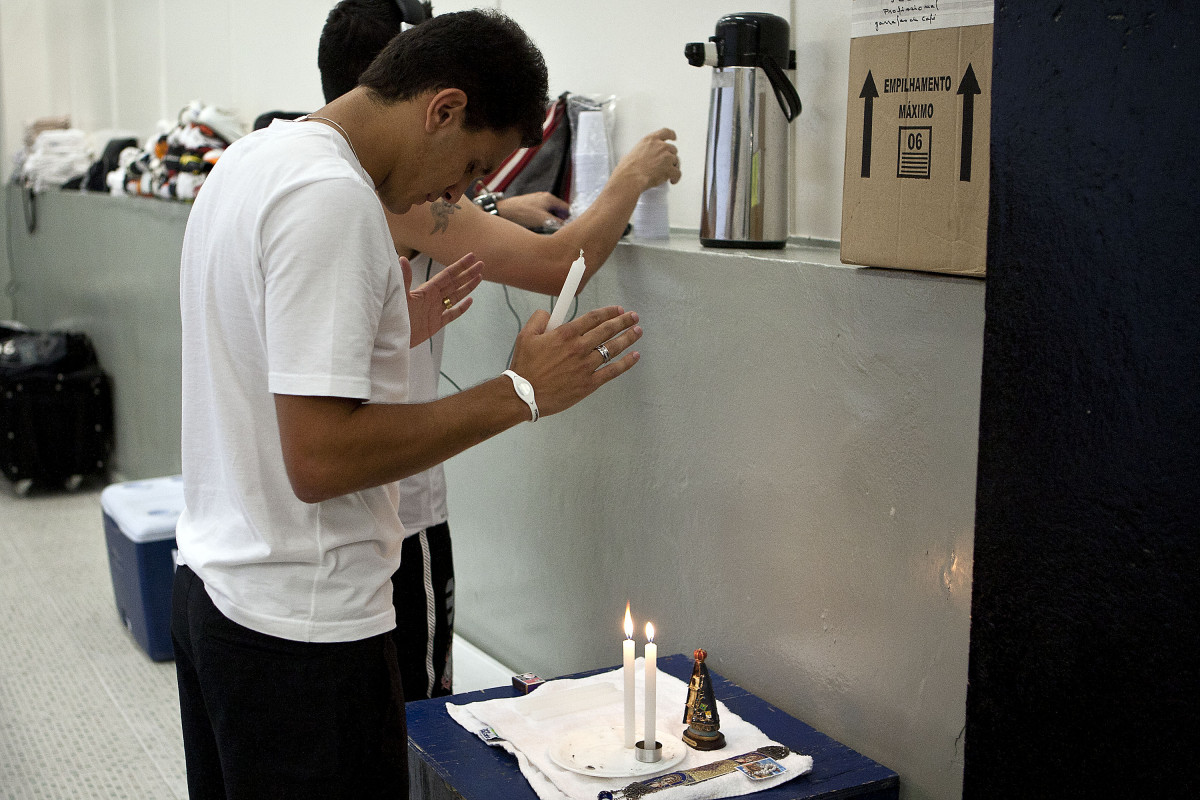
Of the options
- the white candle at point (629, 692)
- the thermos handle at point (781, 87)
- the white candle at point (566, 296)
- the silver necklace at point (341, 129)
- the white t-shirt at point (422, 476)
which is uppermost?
the thermos handle at point (781, 87)

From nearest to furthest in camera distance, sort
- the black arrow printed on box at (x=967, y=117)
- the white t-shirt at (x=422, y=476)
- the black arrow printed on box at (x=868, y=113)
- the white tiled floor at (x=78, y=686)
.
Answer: the black arrow printed on box at (x=967, y=117) → the black arrow printed on box at (x=868, y=113) → the white t-shirt at (x=422, y=476) → the white tiled floor at (x=78, y=686)

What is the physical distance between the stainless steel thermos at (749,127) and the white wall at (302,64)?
0.09 meters

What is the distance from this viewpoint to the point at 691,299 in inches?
74.3

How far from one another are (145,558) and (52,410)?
2.17m

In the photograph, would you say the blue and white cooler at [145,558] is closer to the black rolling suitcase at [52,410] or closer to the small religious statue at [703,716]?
the black rolling suitcase at [52,410]

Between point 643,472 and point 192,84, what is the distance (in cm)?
344

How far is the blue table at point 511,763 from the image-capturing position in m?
1.48

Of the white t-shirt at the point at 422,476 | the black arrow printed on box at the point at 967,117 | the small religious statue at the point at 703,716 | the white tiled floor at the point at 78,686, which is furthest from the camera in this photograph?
the white tiled floor at the point at 78,686

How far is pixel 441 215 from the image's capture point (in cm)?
171

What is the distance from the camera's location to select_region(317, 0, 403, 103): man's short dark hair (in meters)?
1.73

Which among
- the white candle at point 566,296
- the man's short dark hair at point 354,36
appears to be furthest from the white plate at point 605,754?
the man's short dark hair at point 354,36

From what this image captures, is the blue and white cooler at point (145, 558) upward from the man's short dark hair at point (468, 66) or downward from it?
downward

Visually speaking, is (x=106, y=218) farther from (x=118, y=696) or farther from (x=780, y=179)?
(x=780, y=179)

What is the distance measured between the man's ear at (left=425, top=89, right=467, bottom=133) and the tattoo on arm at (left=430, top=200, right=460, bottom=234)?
47 centimetres
